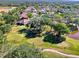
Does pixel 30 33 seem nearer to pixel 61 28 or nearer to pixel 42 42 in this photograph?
pixel 42 42

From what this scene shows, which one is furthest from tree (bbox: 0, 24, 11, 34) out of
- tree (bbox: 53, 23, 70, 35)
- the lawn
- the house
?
tree (bbox: 53, 23, 70, 35)

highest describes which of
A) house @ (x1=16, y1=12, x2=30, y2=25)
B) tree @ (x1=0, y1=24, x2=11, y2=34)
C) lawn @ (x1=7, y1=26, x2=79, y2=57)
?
house @ (x1=16, y1=12, x2=30, y2=25)

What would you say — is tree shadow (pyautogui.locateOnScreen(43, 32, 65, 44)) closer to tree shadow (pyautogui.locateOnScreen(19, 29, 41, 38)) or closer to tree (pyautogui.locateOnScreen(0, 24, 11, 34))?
tree shadow (pyautogui.locateOnScreen(19, 29, 41, 38))

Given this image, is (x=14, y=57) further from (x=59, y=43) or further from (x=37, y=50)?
(x=59, y=43)

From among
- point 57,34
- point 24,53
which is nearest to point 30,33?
point 57,34

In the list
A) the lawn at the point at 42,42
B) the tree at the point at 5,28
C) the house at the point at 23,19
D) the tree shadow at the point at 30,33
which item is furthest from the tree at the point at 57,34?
the tree at the point at 5,28

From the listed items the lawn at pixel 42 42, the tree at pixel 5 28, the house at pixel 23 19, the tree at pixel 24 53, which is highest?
the house at pixel 23 19

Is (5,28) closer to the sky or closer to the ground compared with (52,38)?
closer to the sky

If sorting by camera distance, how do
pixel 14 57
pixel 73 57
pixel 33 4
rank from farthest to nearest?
pixel 33 4
pixel 73 57
pixel 14 57

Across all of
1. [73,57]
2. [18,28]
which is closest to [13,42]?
[18,28]

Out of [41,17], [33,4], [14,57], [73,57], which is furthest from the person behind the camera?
[41,17]

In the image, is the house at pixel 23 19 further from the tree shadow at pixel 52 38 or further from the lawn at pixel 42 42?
the tree shadow at pixel 52 38
